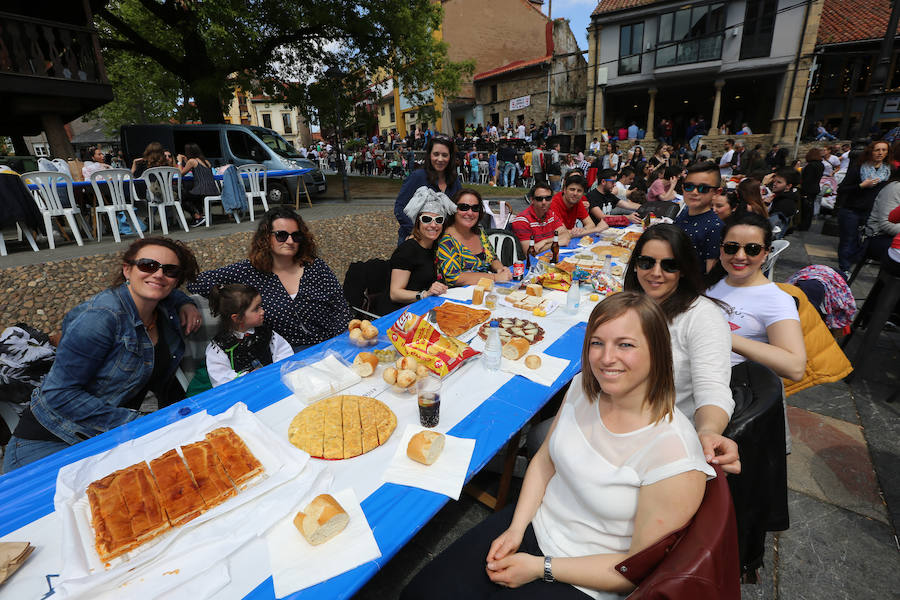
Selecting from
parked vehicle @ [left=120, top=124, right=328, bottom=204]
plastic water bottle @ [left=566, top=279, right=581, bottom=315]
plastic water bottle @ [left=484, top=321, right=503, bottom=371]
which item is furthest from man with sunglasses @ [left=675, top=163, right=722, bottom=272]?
parked vehicle @ [left=120, top=124, right=328, bottom=204]

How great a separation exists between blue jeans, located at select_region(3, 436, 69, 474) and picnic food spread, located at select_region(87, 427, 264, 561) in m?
1.07

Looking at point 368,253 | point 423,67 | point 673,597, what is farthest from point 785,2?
point 673,597

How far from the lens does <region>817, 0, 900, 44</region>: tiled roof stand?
64.2 feet

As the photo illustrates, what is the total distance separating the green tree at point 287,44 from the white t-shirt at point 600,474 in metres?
12.6

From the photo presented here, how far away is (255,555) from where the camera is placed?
1298 millimetres

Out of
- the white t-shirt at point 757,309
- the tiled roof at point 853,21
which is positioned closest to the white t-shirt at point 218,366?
the white t-shirt at point 757,309

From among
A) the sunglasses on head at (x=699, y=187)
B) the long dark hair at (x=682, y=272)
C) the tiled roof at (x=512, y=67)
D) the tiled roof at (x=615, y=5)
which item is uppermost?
the tiled roof at (x=615, y=5)

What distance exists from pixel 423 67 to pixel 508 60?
72.8 feet

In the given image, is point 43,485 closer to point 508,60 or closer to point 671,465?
point 671,465

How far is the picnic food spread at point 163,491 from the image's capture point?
130cm

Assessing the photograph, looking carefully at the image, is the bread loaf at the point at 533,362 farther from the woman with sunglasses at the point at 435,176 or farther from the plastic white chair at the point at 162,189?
the plastic white chair at the point at 162,189

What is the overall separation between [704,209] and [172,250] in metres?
5.30

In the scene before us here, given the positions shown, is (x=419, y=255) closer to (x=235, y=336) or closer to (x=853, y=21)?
(x=235, y=336)

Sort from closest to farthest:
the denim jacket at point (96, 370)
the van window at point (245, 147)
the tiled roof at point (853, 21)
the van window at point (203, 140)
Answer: the denim jacket at point (96, 370)
the van window at point (245, 147)
the van window at point (203, 140)
the tiled roof at point (853, 21)
